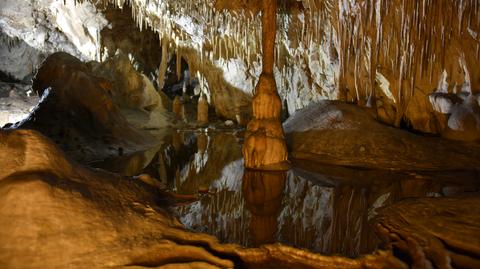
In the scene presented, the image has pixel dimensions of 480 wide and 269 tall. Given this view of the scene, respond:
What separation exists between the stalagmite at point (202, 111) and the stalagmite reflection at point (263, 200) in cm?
954

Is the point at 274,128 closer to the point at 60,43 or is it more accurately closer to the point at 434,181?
the point at 434,181

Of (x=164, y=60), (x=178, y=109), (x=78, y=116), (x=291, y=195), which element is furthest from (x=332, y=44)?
(x=178, y=109)

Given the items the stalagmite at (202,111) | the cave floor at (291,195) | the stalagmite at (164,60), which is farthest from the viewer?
the stalagmite at (202,111)

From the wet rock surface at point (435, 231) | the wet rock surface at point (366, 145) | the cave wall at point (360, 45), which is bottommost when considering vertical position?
the wet rock surface at point (435, 231)

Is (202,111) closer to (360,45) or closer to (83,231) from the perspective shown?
(360,45)

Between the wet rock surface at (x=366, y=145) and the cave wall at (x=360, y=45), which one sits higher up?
the cave wall at (x=360, y=45)

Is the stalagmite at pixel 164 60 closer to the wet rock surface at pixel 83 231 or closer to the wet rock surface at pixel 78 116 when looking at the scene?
the wet rock surface at pixel 78 116

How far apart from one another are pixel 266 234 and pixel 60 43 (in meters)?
15.2

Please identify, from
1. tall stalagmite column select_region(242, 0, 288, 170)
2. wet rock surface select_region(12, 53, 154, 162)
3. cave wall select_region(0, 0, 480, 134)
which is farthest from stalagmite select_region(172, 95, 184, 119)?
tall stalagmite column select_region(242, 0, 288, 170)

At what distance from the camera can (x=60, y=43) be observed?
50.1ft

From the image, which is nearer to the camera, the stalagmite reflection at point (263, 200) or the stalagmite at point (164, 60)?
the stalagmite reflection at point (263, 200)

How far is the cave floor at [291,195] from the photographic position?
3.60 meters

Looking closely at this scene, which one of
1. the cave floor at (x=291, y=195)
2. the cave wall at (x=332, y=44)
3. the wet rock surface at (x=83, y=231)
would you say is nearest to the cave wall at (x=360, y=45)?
the cave wall at (x=332, y=44)

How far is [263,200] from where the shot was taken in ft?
15.8
